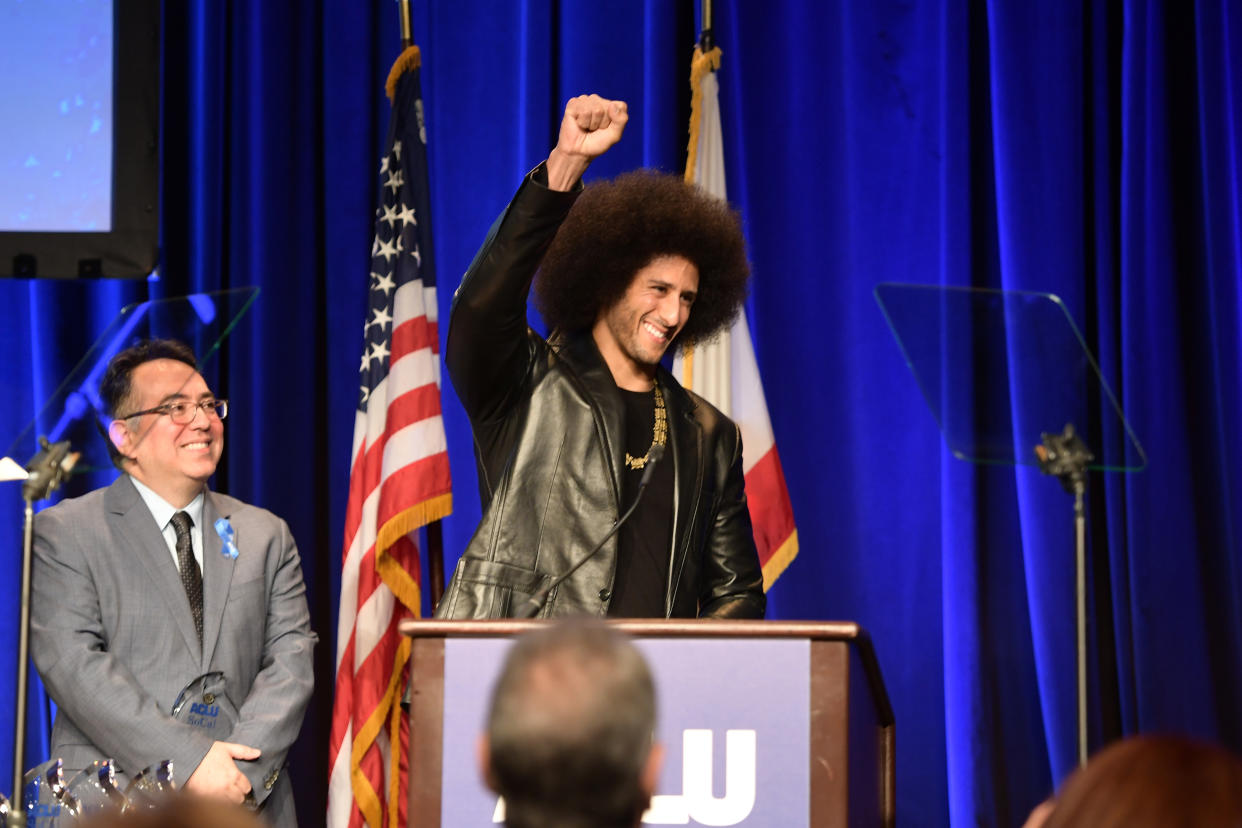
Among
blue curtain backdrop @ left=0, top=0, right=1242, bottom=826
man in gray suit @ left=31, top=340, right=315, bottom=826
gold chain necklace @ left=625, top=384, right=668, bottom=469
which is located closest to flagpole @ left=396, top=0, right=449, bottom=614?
blue curtain backdrop @ left=0, top=0, right=1242, bottom=826

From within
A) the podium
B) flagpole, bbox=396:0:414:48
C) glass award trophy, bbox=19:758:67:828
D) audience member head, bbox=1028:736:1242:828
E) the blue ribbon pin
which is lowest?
glass award trophy, bbox=19:758:67:828

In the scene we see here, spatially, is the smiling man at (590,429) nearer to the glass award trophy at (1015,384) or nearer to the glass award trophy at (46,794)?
the glass award trophy at (1015,384)

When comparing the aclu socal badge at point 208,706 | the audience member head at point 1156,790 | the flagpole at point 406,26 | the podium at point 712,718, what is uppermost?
the flagpole at point 406,26

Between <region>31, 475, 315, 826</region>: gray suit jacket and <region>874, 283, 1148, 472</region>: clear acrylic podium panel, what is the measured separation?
1.70 m

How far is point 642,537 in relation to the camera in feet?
10.2

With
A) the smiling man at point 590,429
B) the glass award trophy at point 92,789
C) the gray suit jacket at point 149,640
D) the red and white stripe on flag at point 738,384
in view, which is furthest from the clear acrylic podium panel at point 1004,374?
the glass award trophy at point 92,789

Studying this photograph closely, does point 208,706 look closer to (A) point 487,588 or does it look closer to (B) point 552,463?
(A) point 487,588

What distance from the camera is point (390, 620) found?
13.5 feet

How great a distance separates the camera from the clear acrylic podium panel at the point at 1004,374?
278 cm

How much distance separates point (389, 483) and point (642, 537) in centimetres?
123

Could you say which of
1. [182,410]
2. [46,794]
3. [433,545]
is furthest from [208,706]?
[433,545]

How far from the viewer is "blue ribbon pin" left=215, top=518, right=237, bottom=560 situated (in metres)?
3.49

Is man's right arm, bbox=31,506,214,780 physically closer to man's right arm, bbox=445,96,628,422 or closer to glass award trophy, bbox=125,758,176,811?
glass award trophy, bbox=125,758,176,811

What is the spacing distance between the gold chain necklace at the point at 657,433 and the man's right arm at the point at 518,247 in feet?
1.22
